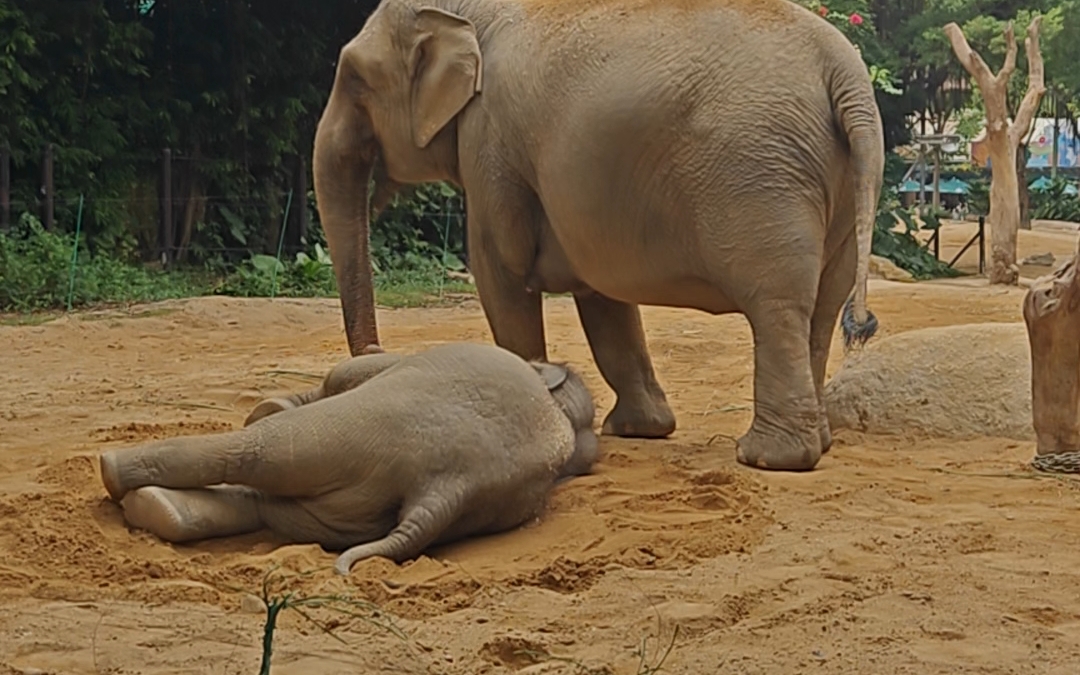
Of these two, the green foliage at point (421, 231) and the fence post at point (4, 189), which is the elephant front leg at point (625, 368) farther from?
the green foliage at point (421, 231)

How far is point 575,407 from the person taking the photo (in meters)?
5.75

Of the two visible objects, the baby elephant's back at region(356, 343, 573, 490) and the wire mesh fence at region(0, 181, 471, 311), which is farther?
the wire mesh fence at region(0, 181, 471, 311)

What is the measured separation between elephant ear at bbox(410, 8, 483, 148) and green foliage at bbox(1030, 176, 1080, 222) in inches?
1243

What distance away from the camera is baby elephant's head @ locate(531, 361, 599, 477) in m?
5.70

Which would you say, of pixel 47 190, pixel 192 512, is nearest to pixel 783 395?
pixel 192 512

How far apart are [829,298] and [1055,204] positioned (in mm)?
32207

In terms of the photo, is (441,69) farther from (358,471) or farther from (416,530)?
(416,530)

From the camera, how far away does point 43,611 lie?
3.94 meters

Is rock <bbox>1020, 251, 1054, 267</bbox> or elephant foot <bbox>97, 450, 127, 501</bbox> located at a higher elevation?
elephant foot <bbox>97, 450, 127, 501</bbox>

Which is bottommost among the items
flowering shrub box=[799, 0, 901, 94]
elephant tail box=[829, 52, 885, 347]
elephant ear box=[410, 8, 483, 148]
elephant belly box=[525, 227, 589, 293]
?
elephant belly box=[525, 227, 589, 293]

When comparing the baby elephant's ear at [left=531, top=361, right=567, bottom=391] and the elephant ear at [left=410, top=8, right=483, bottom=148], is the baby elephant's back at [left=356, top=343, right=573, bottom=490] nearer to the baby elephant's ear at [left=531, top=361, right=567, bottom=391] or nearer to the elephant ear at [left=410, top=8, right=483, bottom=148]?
the baby elephant's ear at [left=531, top=361, right=567, bottom=391]

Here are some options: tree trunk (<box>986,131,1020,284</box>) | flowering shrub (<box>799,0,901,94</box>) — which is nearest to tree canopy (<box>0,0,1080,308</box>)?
tree trunk (<box>986,131,1020,284</box>)

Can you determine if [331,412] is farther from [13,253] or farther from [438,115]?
[13,253]

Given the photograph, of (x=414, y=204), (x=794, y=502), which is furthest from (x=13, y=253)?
(x=794, y=502)
